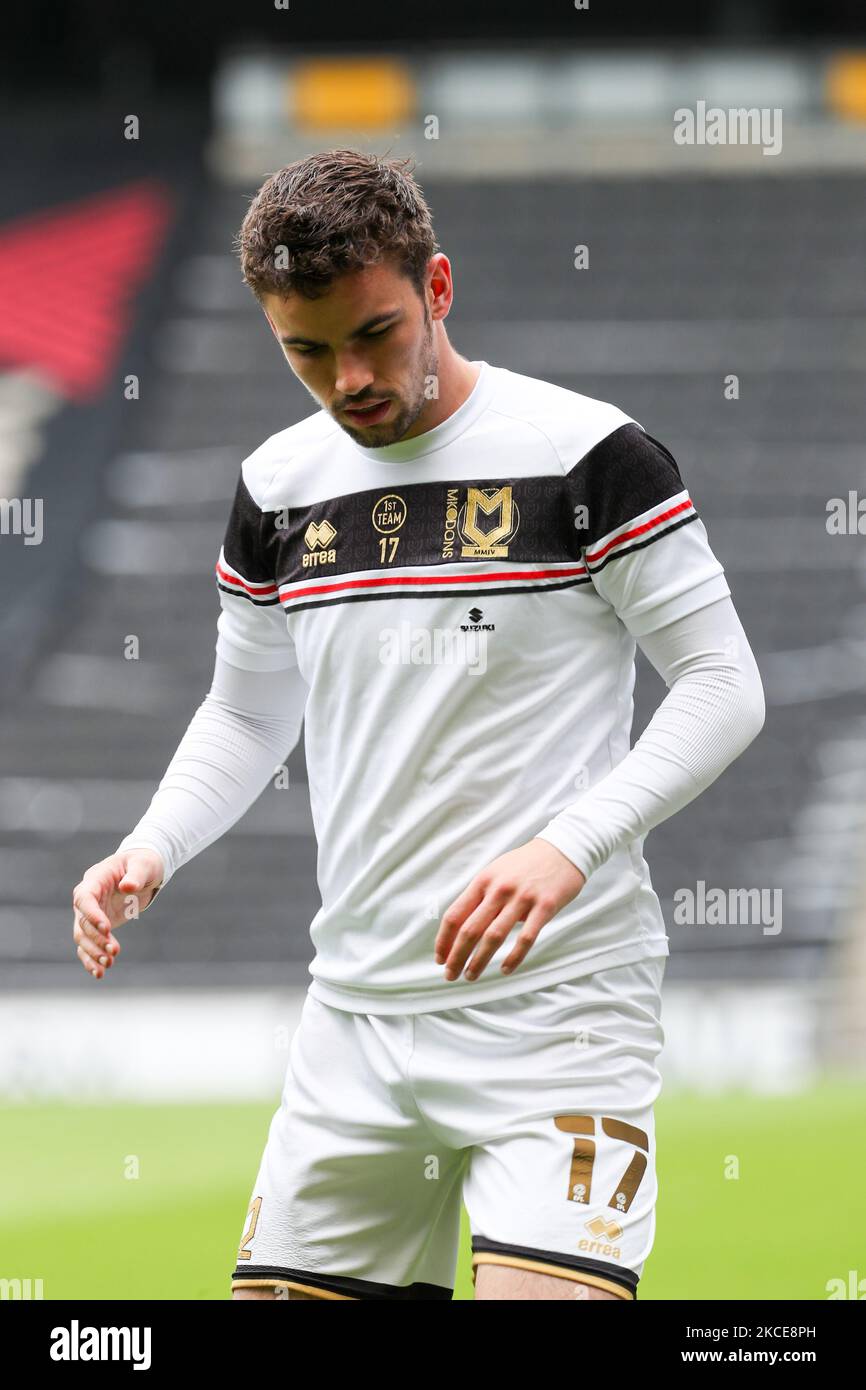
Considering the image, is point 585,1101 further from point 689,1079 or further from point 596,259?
point 596,259

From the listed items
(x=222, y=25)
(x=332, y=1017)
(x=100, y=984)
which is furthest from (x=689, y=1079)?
(x=222, y=25)

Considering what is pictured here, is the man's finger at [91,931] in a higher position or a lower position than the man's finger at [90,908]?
lower

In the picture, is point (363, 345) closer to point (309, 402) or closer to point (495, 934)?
point (495, 934)

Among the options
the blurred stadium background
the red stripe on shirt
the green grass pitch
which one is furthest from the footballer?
the blurred stadium background

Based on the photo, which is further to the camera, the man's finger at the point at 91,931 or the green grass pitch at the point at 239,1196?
the green grass pitch at the point at 239,1196

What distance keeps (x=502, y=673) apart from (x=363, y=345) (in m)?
0.33

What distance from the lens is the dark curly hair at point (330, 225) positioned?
62.9 inches

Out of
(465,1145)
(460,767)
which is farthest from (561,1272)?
(460,767)

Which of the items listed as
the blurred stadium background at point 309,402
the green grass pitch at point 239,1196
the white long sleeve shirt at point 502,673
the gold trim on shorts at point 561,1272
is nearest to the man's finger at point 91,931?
the white long sleeve shirt at point 502,673

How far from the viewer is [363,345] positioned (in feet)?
5.33

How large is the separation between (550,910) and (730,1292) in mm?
2078

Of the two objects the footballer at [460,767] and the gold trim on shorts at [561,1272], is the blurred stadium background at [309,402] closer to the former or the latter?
the footballer at [460,767]

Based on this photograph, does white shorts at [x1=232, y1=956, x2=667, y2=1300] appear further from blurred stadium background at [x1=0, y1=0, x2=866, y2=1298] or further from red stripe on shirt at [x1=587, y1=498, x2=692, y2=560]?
blurred stadium background at [x1=0, y1=0, x2=866, y2=1298]

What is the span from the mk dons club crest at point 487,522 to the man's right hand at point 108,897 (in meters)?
0.45
